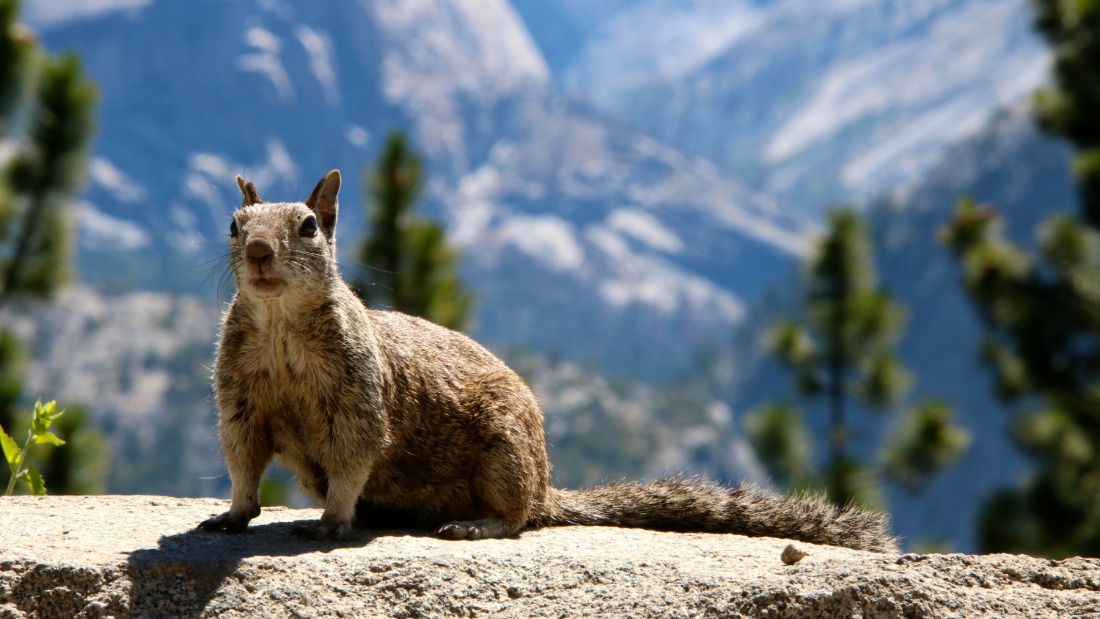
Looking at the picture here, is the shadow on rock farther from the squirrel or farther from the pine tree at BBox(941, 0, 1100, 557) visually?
the pine tree at BBox(941, 0, 1100, 557)

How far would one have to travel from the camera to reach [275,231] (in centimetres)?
633

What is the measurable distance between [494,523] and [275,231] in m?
2.47

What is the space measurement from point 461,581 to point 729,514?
2.72 m

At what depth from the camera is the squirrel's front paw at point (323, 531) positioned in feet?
20.8

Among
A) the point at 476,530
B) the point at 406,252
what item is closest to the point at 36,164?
the point at 406,252

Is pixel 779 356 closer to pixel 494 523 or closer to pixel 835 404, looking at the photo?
pixel 835 404

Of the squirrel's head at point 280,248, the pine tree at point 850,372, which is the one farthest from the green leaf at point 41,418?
the pine tree at point 850,372

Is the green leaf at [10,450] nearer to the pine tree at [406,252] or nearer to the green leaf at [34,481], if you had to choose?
the green leaf at [34,481]

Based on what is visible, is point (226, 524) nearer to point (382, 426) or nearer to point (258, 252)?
point (382, 426)

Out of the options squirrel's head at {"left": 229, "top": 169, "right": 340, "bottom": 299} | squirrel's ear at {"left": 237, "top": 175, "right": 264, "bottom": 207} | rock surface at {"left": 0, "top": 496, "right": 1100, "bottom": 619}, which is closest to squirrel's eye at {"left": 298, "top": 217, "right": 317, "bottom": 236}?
squirrel's head at {"left": 229, "top": 169, "right": 340, "bottom": 299}

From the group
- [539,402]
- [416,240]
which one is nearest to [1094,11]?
[416,240]

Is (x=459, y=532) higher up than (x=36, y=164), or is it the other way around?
(x=36, y=164)

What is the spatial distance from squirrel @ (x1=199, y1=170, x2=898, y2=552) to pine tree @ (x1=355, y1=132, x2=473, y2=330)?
1374cm

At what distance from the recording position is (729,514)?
25.2 ft
